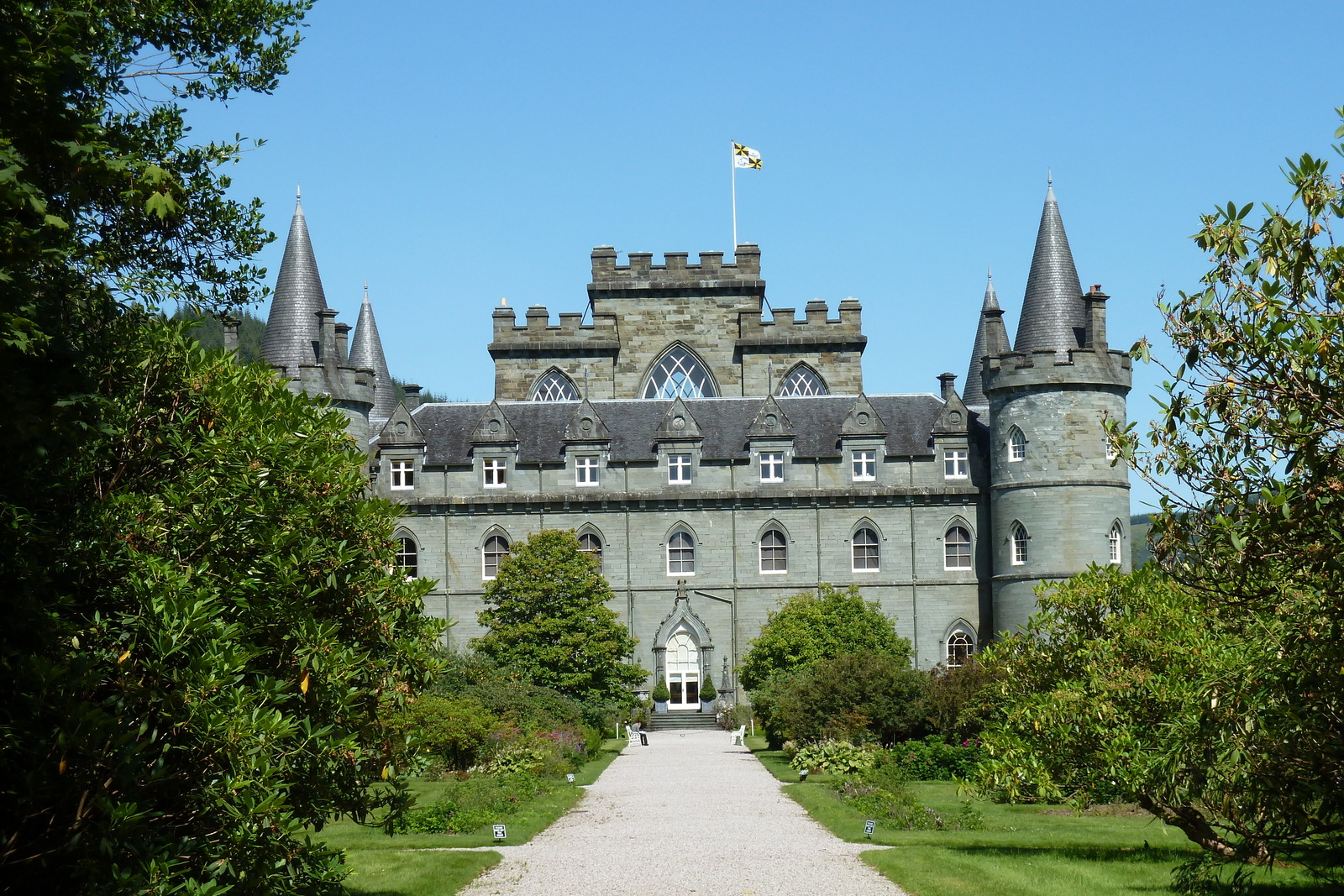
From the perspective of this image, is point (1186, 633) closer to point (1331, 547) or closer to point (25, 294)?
point (1331, 547)

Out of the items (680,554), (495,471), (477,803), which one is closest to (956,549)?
(680,554)

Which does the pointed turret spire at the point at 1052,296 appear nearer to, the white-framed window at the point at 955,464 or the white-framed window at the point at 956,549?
the white-framed window at the point at 955,464

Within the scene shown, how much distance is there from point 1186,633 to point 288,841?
10086mm

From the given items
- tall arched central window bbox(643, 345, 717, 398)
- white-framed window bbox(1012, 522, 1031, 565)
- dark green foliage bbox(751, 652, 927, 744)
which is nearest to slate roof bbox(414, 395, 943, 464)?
tall arched central window bbox(643, 345, 717, 398)

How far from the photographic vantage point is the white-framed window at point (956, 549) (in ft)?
161

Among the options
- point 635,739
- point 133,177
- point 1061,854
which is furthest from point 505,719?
point 133,177

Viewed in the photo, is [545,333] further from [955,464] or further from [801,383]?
[955,464]

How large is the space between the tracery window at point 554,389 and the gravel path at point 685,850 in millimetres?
29876

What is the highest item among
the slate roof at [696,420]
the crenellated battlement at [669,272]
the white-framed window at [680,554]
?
the crenellated battlement at [669,272]

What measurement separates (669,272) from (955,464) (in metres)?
15.3

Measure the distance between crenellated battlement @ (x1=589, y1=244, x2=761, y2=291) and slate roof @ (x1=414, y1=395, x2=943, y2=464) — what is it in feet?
22.0

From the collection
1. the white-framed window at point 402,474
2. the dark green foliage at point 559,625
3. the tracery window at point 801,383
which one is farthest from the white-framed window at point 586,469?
the tracery window at point 801,383

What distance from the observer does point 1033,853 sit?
1745 centimetres

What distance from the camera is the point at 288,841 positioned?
377 inches
